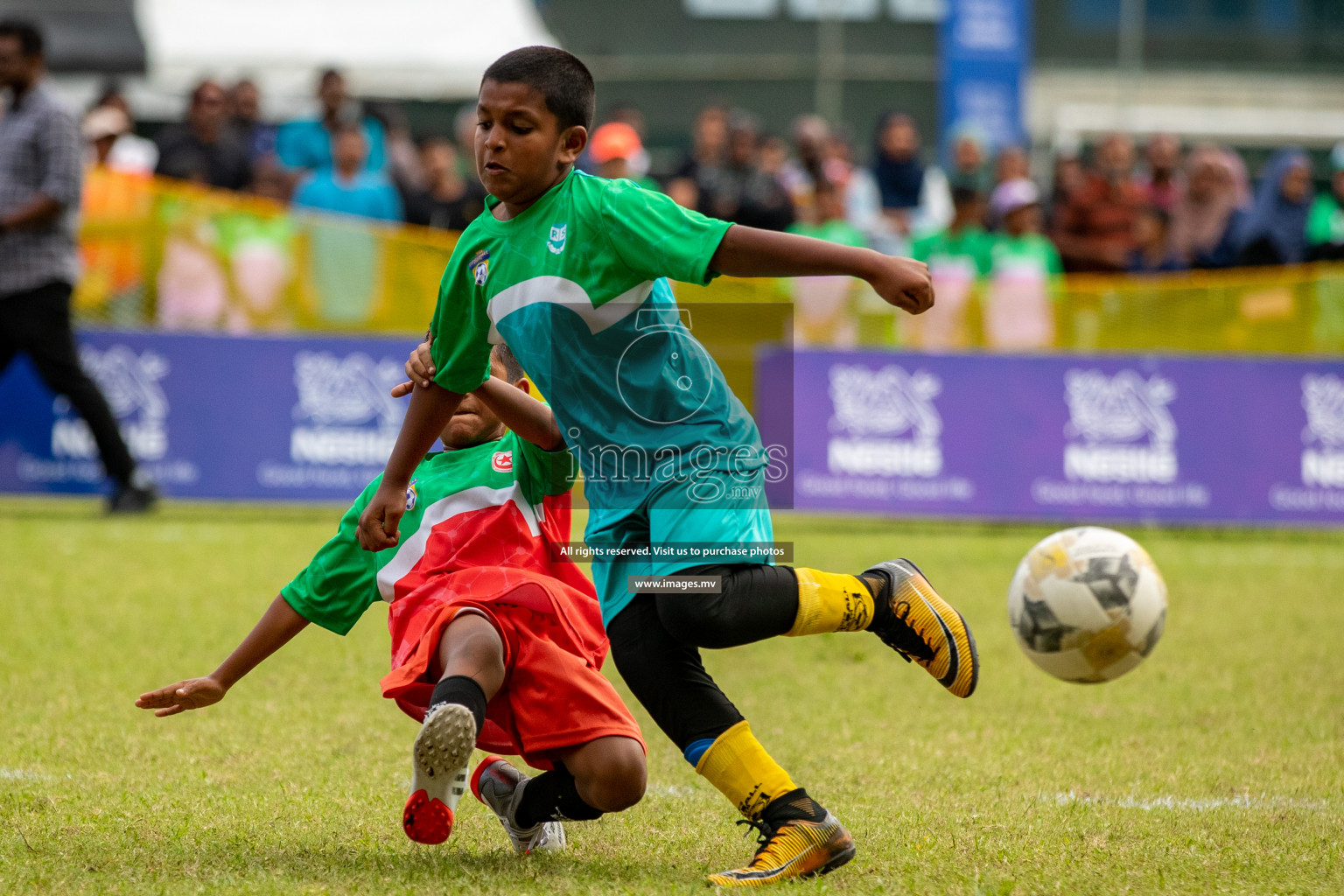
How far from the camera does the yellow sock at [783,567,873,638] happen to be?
3402mm

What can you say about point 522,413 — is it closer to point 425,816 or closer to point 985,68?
point 425,816

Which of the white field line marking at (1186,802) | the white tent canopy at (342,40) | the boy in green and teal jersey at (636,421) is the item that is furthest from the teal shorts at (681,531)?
the white tent canopy at (342,40)

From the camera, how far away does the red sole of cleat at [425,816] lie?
3.15 m

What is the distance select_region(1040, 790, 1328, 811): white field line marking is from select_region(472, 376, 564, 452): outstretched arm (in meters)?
1.66

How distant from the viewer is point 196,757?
14.7ft

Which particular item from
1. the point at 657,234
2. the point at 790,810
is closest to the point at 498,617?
the point at 790,810

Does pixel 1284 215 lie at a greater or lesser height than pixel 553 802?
greater

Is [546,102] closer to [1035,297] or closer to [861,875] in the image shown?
[861,875]

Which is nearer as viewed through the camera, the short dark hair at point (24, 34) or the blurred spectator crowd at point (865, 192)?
the short dark hair at point (24, 34)

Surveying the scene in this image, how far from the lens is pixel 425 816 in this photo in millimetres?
3152

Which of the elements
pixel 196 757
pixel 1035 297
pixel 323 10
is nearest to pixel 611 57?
pixel 323 10

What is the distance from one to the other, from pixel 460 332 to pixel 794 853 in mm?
1375

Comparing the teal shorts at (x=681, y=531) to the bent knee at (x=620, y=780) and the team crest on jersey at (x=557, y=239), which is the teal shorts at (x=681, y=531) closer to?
the bent knee at (x=620, y=780)

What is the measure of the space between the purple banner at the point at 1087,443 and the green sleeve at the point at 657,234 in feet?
23.6
